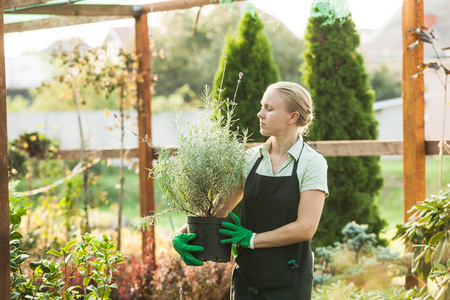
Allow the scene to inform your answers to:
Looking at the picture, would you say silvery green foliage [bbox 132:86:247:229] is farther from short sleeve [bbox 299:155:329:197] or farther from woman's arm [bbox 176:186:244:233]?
short sleeve [bbox 299:155:329:197]

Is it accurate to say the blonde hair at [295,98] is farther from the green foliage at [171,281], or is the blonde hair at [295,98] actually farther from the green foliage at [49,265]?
the green foliage at [171,281]

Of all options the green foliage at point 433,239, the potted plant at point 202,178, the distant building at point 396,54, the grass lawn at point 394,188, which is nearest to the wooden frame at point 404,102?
the green foliage at point 433,239

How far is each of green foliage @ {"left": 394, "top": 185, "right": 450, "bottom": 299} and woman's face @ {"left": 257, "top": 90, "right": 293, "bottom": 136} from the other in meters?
1.15

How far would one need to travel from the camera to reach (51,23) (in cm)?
429

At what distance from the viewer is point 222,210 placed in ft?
6.77

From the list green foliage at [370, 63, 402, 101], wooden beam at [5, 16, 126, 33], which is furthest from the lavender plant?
green foliage at [370, 63, 402, 101]

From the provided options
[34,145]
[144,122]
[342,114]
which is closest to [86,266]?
[144,122]

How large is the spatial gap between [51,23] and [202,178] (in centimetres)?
302

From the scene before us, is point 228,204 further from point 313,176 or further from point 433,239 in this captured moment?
point 433,239

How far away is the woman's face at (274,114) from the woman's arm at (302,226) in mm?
284

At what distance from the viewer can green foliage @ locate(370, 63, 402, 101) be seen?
66.5ft

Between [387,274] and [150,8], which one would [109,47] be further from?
[387,274]

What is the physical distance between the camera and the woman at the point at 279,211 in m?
1.88

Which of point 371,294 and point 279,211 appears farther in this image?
point 371,294
